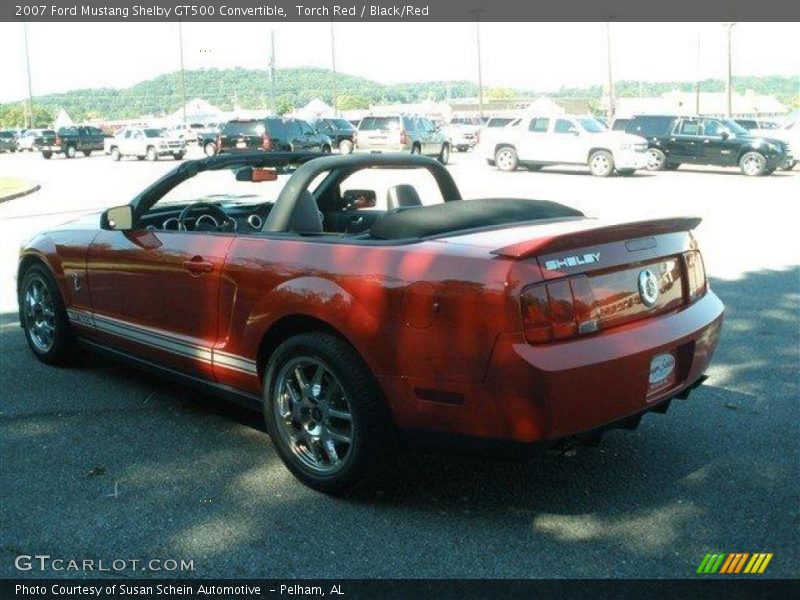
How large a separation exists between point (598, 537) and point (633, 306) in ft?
3.11

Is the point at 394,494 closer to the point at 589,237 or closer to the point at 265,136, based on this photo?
the point at 589,237

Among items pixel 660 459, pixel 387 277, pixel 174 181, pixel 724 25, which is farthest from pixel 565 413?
pixel 724 25

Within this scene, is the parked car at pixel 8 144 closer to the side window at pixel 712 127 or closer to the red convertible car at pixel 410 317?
the side window at pixel 712 127

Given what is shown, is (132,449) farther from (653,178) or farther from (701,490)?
(653,178)

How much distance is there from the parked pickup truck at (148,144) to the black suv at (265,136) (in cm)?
1089

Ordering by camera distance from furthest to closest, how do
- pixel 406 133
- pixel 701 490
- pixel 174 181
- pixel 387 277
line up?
pixel 406 133 < pixel 174 181 < pixel 701 490 < pixel 387 277

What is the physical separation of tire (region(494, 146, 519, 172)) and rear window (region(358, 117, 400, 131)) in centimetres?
530

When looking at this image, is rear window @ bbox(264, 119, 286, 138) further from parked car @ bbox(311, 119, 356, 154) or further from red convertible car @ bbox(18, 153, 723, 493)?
red convertible car @ bbox(18, 153, 723, 493)

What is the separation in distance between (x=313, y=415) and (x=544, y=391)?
3.86ft

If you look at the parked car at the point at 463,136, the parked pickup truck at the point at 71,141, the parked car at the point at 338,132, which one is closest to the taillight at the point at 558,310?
the parked car at the point at 338,132

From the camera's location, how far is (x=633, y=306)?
11.8 feet

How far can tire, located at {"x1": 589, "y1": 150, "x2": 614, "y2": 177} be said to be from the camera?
88.1 feet

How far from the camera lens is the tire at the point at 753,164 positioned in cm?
2652

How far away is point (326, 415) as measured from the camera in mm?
3797
